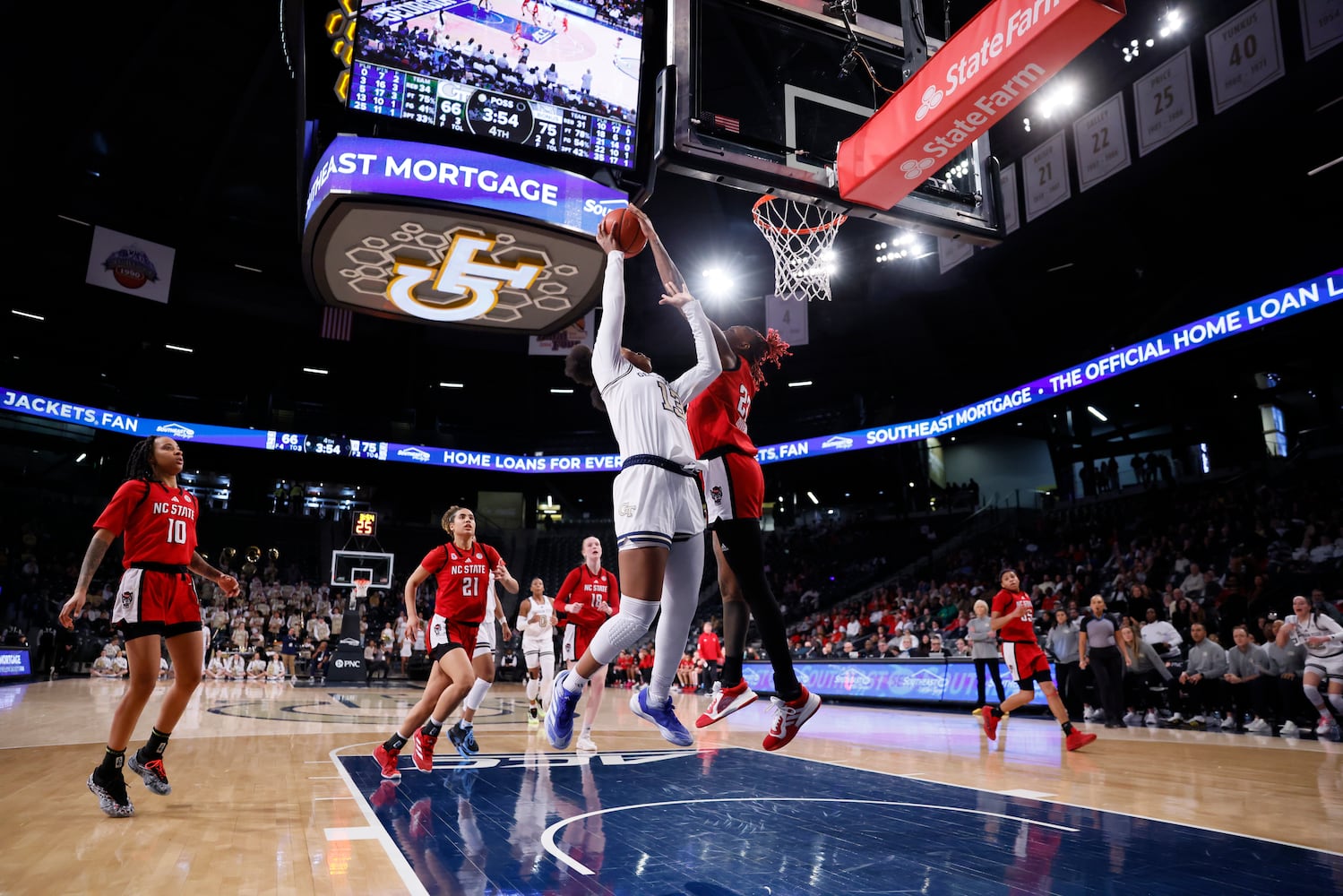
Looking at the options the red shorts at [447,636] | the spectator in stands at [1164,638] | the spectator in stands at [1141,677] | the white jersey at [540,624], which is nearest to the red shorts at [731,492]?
the red shorts at [447,636]

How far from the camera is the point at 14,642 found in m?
18.5

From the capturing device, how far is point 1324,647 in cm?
966

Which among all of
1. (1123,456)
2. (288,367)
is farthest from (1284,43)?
(288,367)

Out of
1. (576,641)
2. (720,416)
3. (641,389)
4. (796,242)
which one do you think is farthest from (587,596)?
(641,389)

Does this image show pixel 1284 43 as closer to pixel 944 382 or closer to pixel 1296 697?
pixel 1296 697

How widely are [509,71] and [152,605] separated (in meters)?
5.45

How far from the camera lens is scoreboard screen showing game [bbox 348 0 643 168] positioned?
7449mm

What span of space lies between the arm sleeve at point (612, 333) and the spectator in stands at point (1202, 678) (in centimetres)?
1039

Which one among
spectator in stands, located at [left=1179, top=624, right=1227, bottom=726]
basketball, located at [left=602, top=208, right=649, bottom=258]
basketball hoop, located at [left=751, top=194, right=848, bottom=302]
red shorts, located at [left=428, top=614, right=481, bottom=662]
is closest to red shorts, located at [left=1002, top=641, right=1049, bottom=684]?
spectator in stands, located at [left=1179, top=624, right=1227, bottom=726]

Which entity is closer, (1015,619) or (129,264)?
(1015,619)

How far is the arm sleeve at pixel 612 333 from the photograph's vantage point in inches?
147

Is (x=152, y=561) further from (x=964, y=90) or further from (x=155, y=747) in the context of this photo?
(x=964, y=90)

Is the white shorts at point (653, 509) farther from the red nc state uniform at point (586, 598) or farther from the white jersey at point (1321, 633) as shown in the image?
the white jersey at point (1321, 633)

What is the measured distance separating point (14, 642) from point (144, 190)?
1213 cm
